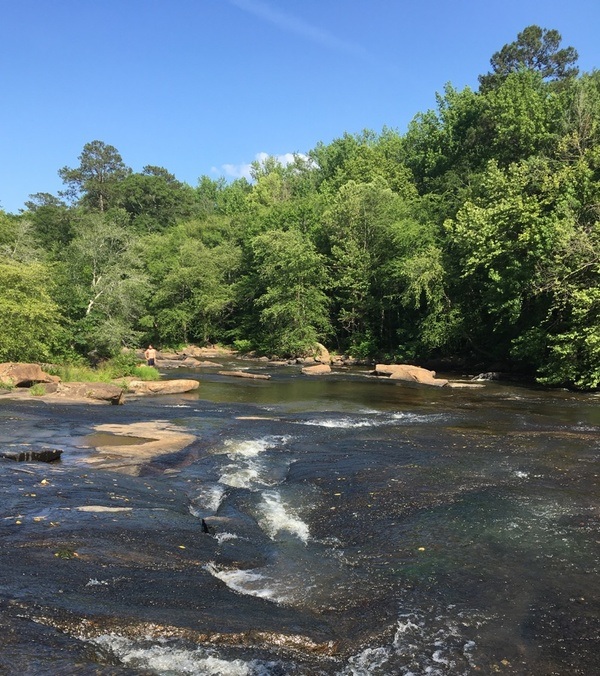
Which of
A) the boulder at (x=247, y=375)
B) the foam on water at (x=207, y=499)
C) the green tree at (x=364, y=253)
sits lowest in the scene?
→ the foam on water at (x=207, y=499)

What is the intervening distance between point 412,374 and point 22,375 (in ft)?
68.8

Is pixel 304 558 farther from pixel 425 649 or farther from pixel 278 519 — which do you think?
pixel 425 649

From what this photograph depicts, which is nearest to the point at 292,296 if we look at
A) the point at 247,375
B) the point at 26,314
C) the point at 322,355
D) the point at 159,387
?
the point at 322,355

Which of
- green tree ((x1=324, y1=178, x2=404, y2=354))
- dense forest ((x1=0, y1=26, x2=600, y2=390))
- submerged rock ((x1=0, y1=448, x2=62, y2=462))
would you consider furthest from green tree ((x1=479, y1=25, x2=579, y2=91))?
submerged rock ((x1=0, y1=448, x2=62, y2=462))

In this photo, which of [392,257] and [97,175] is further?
[97,175]

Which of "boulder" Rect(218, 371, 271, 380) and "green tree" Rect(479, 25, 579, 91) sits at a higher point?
"green tree" Rect(479, 25, 579, 91)

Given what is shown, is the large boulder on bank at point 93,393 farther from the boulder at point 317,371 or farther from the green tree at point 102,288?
the boulder at point 317,371

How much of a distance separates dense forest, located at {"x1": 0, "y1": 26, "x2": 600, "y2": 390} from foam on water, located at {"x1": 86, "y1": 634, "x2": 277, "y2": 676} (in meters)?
24.5

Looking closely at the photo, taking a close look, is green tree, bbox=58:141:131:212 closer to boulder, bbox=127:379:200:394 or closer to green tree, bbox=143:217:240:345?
green tree, bbox=143:217:240:345

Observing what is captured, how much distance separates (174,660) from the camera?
4.97 meters

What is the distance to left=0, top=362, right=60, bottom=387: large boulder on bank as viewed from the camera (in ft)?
75.7

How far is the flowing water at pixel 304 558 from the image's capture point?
17.5 feet

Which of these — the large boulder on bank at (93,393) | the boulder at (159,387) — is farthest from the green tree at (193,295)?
the large boulder on bank at (93,393)

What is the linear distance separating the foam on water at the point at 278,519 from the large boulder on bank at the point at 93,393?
1329 centimetres
